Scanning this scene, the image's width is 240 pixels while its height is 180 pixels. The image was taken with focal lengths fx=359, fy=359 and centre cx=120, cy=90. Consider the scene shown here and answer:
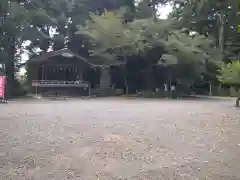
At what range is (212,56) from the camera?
2384cm

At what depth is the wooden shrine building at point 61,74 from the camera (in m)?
23.7

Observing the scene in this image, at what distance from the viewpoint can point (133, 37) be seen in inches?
864

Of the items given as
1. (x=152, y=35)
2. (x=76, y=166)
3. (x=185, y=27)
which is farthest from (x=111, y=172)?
(x=185, y=27)

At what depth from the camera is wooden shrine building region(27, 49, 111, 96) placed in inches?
933

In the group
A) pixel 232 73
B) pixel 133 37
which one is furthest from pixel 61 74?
pixel 232 73

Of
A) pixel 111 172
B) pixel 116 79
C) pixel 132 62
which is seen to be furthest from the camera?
pixel 116 79

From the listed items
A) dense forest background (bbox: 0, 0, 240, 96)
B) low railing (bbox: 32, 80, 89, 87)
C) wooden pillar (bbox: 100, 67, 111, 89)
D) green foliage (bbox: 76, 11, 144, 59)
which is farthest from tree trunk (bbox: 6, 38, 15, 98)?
wooden pillar (bbox: 100, 67, 111, 89)

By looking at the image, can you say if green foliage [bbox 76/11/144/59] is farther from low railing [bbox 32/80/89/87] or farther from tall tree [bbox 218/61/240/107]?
tall tree [bbox 218/61/240/107]

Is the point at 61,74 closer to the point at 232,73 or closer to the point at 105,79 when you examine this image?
the point at 105,79

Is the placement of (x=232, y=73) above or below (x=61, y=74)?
below

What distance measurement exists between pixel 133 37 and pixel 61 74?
6.24m

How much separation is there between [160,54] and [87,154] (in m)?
19.1

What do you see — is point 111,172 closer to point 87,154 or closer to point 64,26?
point 87,154

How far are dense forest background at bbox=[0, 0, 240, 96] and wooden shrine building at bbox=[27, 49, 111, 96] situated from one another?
3.79 feet
